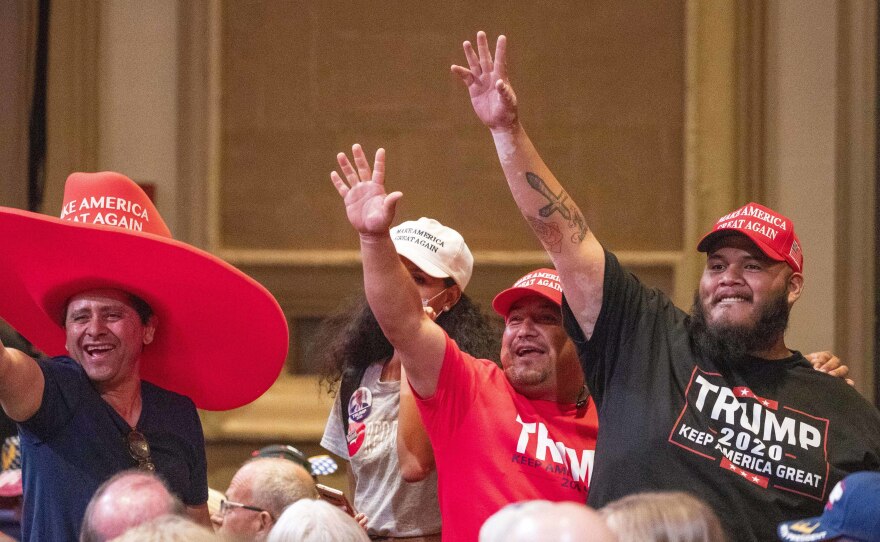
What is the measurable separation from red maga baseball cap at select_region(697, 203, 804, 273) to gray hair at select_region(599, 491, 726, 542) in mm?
1072

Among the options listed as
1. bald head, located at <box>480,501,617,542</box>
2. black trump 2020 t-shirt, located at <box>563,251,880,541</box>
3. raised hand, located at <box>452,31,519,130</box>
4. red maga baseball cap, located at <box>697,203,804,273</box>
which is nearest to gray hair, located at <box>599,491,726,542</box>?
bald head, located at <box>480,501,617,542</box>

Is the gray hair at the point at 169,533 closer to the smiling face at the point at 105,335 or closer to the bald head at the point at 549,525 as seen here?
the bald head at the point at 549,525

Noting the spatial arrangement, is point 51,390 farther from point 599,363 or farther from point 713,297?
point 713,297

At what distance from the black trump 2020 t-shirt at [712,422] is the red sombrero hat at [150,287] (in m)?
0.75

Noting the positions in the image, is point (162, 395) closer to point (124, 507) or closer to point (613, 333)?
point (124, 507)

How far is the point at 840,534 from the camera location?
5.95ft

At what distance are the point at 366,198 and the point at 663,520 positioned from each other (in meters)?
1.02

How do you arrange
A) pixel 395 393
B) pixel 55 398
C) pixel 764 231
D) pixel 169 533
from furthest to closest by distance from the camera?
pixel 395 393
pixel 764 231
pixel 55 398
pixel 169 533

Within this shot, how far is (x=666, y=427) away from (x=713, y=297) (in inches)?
15.4

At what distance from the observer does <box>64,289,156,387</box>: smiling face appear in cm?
248

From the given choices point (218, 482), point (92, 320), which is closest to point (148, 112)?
point (218, 482)

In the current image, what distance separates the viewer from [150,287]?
8.54ft

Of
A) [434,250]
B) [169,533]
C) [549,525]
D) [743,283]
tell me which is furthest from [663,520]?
[434,250]

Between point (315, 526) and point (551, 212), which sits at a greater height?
point (551, 212)
